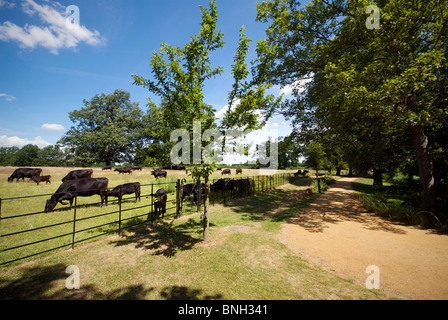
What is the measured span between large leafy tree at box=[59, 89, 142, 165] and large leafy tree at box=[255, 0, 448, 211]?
37.7 meters

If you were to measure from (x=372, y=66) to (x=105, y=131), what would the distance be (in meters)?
46.8

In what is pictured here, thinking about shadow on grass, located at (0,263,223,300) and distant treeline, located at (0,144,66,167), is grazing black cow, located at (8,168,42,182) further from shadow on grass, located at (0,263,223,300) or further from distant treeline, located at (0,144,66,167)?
distant treeline, located at (0,144,66,167)

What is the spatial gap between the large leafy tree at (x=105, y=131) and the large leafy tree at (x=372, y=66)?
3768 cm

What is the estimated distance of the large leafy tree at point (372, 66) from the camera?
666 cm

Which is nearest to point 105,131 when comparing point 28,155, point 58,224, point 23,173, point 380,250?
point 23,173

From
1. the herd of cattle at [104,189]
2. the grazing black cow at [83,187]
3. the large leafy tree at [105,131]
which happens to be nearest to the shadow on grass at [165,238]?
the herd of cattle at [104,189]

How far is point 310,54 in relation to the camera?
1153 cm

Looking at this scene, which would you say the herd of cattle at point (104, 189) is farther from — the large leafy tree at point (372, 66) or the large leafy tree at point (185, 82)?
the large leafy tree at point (372, 66)

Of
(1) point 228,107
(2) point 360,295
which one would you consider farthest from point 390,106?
(2) point 360,295

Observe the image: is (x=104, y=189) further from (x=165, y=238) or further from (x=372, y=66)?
(x=372, y=66)

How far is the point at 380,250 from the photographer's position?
540cm

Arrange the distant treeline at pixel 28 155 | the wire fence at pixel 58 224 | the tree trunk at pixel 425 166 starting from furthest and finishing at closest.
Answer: the distant treeline at pixel 28 155 → the tree trunk at pixel 425 166 → the wire fence at pixel 58 224

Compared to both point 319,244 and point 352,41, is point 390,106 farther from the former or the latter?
point 319,244

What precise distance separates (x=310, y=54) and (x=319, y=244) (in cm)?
1190
